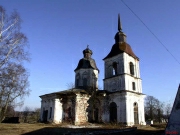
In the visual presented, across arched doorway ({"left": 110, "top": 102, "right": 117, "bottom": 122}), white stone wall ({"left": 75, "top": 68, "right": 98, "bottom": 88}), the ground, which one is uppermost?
white stone wall ({"left": 75, "top": 68, "right": 98, "bottom": 88})

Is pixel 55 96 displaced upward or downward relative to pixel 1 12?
downward

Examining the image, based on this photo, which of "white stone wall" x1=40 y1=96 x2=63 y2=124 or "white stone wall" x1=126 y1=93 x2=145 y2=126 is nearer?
"white stone wall" x1=126 y1=93 x2=145 y2=126

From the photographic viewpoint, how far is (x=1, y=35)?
15.0 metres

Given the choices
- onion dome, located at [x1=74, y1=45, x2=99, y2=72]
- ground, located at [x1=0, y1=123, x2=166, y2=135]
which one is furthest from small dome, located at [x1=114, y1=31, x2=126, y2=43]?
ground, located at [x1=0, y1=123, x2=166, y2=135]

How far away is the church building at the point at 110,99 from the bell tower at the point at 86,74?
3.37m

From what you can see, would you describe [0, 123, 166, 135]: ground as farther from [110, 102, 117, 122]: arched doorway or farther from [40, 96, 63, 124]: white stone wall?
[110, 102, 117, 122]: arched doorway

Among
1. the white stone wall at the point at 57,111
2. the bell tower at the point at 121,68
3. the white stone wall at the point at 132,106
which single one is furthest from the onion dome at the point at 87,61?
the white stone wall at the point at 132,106

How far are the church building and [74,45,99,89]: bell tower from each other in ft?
11.1

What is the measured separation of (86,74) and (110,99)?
758 cm

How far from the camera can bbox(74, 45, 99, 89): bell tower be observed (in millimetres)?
32062

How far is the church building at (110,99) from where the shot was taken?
82.7 ft

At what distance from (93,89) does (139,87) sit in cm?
741

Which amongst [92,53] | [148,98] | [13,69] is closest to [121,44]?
[92,53]

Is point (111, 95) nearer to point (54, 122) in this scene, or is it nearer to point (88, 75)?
point (88, 75)
